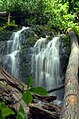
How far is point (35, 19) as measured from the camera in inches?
581

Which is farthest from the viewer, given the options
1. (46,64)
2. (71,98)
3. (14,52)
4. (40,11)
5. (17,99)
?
(40,11)

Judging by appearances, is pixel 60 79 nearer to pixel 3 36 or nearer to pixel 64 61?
pixel 64 61

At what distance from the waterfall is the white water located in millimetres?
705

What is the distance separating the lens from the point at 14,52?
11773 millimetres

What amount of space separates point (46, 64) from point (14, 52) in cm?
164

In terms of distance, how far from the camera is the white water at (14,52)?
1102 cm

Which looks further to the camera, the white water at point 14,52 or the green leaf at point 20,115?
the white water at point 14,52

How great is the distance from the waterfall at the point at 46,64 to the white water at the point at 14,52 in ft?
2.31

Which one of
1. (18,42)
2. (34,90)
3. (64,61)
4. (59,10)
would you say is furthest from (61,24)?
(34,90)

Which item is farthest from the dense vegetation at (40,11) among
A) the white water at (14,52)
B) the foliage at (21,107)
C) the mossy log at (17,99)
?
the foliage at (21,107)

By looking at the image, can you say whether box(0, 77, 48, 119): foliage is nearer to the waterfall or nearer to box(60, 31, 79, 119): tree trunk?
box(60, 31, 79, 119): tree trunk

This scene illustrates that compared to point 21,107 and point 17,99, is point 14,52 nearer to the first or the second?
point 17,99

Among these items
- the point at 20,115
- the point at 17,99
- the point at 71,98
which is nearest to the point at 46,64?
the point at 71,98

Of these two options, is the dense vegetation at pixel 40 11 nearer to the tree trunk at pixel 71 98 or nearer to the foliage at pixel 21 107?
the tree trunk at pixel 71 98
